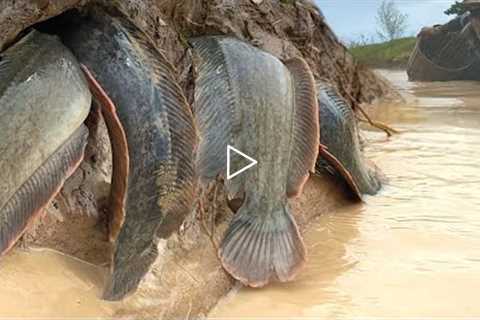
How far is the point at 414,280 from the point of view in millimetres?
2748

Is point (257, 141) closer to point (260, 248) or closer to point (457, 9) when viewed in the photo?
point (260, 248)

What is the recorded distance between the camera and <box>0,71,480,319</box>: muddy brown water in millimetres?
2398

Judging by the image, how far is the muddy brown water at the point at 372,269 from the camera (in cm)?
240

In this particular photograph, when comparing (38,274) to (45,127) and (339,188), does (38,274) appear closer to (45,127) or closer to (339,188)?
(45,127)

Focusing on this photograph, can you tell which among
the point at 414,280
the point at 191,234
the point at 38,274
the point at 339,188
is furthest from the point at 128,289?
the point at 339,188

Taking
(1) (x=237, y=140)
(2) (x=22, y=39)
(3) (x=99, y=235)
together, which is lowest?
(3) (x=99, y=235)

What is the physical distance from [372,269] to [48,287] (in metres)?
1.20

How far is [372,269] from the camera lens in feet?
9.56

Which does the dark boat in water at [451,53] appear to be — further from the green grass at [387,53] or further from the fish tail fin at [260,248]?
the fish tail fin at [260,248]

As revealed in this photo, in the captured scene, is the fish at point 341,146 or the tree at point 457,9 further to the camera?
the tree at point 457,9

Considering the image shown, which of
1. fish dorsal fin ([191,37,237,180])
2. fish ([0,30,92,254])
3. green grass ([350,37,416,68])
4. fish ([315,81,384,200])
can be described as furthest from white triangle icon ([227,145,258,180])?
green grass ([350,37,416,68])

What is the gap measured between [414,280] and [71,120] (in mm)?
1307

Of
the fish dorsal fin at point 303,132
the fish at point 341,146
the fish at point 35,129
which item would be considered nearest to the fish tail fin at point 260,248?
the fish dorsal fin at point 303,132

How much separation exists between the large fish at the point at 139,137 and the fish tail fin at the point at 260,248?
0.21 meters
